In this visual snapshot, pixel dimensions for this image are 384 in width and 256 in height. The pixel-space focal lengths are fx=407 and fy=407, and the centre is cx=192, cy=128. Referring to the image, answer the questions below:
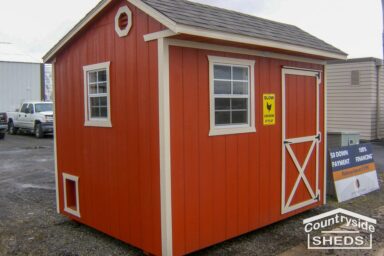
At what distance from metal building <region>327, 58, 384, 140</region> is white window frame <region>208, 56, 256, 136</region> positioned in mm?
11674

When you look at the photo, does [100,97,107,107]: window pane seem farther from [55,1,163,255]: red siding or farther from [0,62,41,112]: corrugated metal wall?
[0,62,41,112]: corrugated metal wall

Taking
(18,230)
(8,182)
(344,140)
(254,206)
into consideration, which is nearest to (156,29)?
(254,206)

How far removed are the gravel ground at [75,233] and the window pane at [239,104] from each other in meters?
1.76

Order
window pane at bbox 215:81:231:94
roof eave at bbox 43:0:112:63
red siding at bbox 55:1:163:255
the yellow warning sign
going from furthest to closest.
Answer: the yellow warning sign, roof eave at bbox 43:0:112:63, window pane at bbox 215:81:231:94, red siding at bbox 55:1:163:255

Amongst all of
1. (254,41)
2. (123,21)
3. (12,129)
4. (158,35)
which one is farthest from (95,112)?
(12,129)

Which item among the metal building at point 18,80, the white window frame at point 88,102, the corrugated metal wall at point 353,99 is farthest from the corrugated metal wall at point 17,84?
the white window frame at point 88,102

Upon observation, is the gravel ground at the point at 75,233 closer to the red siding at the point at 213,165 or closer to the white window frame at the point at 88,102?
the red siding at the point at 213,165

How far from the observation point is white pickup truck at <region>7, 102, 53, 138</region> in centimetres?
1905

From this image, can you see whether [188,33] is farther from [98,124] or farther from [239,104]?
[98,124]

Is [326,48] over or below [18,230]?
over

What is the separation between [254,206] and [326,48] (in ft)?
9.45

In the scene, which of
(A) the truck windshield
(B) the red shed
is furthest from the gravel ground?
(A) the truck windshield

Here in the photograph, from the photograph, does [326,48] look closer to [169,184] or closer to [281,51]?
[281,51]

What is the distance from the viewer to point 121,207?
17.0 ft
